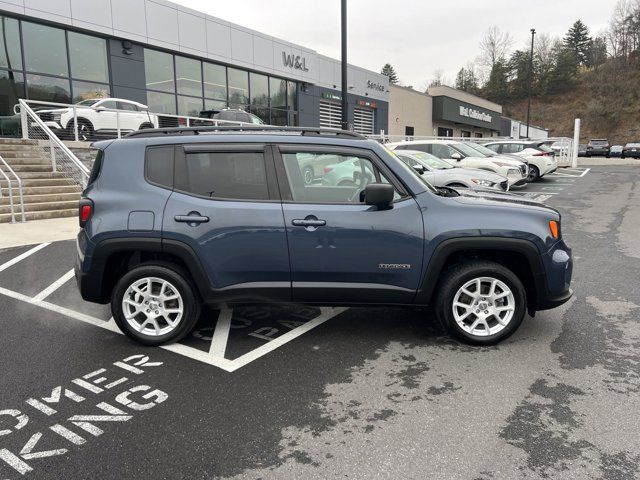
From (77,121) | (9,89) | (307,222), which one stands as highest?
(9,89)

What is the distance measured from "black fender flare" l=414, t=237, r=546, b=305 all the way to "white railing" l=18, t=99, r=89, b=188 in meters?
9.55

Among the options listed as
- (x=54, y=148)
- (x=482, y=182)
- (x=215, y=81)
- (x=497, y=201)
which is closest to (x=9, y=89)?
(x=54, y=148)

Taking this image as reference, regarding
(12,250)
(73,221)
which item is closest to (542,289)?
(12,250)

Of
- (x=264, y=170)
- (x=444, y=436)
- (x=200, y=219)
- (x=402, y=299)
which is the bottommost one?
(x=444, y=436)

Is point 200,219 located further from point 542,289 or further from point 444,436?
point 542,289

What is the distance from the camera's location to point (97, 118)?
14.8 meters

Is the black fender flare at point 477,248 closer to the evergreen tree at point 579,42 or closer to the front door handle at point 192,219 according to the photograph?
the front door handle at point 192,219

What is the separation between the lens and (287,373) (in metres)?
3.61

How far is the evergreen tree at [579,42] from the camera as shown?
102531 mm

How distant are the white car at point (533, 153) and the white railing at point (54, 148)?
15.8 m

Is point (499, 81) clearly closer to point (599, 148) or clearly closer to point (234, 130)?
point (599, 148)

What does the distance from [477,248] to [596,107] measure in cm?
8825

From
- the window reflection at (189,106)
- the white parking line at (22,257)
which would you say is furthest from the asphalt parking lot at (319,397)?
the window reflection at (189,106)

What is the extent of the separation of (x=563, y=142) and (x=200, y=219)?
34825mm
